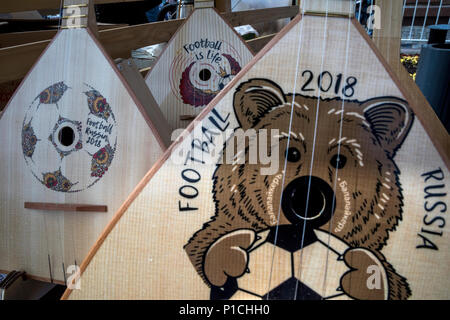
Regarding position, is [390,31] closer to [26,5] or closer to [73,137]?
[73,137]

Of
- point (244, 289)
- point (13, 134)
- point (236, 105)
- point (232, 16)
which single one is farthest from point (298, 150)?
point (232, 16)

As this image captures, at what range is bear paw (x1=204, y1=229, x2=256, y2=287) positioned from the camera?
0.65m

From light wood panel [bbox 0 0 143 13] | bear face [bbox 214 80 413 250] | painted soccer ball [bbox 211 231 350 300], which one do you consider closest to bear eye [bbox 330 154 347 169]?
bear face [bbox 214 80 413 250]

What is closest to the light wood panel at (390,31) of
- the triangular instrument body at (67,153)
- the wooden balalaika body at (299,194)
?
the wooden balalaika body at (299,194)

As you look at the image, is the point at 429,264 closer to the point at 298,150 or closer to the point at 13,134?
the point at 298,150

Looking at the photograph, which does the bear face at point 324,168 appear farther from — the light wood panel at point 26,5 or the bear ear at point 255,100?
the light wood panel at point 26,5

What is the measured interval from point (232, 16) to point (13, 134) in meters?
1.05

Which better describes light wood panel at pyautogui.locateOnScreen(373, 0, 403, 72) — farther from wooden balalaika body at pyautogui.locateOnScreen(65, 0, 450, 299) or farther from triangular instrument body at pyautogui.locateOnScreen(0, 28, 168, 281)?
triangular instrument body at pyautogui.locateOnScreen(0, 28, 168, 281)

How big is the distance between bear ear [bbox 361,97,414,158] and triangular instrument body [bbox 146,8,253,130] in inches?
27.6

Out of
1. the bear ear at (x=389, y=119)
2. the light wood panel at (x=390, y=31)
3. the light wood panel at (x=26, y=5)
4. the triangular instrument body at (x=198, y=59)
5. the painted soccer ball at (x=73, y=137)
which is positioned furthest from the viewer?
the triangular instrument body at (x=198, y=59)

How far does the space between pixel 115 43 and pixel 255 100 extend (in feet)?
2.26

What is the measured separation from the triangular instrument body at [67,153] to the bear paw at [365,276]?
486mm

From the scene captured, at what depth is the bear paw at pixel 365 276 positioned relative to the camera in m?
0.63

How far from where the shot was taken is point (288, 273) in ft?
2.14
